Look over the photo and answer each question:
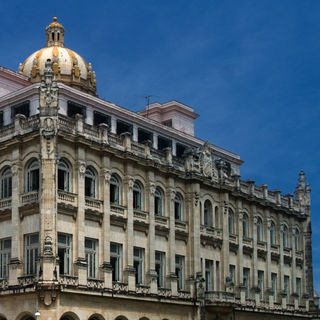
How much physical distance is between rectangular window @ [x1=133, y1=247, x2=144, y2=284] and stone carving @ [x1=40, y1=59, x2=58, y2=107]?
40.0 feet

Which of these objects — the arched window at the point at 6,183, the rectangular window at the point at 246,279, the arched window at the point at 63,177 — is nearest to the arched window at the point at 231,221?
the rectangular window at the point at 246,279

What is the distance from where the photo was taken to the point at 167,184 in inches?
2149

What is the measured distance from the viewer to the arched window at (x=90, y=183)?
157 feet

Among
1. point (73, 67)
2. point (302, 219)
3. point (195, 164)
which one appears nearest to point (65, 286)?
point (195, 164)

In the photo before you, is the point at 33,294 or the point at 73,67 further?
the point at 73,67

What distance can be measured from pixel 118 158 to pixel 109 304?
10.2 meters

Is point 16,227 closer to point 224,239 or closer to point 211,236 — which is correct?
point 211,236

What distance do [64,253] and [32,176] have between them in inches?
215

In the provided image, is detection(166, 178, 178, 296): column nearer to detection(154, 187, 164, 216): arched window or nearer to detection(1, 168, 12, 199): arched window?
detection(154, 187, 164, 216): arched window

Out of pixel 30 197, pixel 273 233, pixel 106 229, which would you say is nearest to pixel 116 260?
pixel 106 229

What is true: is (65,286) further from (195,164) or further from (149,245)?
(195,164)

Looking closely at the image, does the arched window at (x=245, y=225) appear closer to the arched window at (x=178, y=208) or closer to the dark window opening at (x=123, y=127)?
the arched window at (x=178, y=208)

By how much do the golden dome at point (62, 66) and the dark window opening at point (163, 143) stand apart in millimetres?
7353

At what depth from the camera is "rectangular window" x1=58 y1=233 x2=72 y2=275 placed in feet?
147
